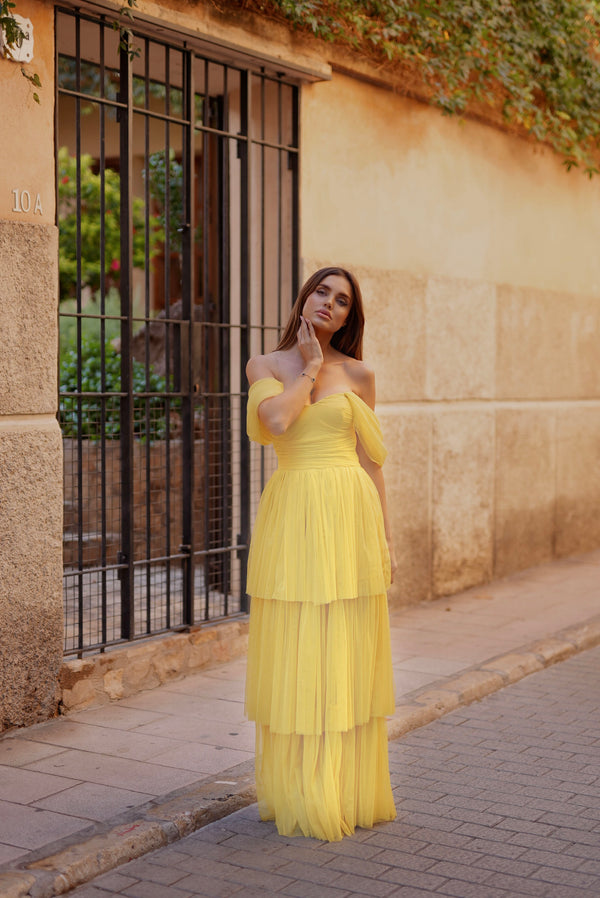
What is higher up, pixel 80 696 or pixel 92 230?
pixel 92 230

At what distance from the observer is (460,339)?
9656mm

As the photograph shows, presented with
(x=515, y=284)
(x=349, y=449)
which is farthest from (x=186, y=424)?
(x=515, y=284)

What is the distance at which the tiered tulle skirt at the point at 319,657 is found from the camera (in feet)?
14.9

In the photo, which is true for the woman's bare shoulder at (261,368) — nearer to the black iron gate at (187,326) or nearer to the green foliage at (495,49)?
the black iron gate at (187,326)

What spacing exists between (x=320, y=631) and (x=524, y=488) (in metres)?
6.38

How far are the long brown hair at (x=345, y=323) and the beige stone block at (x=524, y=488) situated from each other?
18.2 feet

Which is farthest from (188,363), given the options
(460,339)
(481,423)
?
(481,423)

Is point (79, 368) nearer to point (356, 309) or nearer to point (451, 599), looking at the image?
point (356, 309)

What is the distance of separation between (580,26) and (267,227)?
388cm

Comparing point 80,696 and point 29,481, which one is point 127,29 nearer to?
point 29,481

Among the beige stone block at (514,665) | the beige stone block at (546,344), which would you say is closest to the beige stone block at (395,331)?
the beige stone block at (546,344)

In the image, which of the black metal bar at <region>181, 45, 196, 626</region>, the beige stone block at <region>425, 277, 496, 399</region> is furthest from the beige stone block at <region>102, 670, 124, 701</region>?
the beige stone block at <region>425, 277, 496, 399</region>

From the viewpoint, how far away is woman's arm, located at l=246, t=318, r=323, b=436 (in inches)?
177

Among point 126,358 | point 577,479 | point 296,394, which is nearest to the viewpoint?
point 296,394
